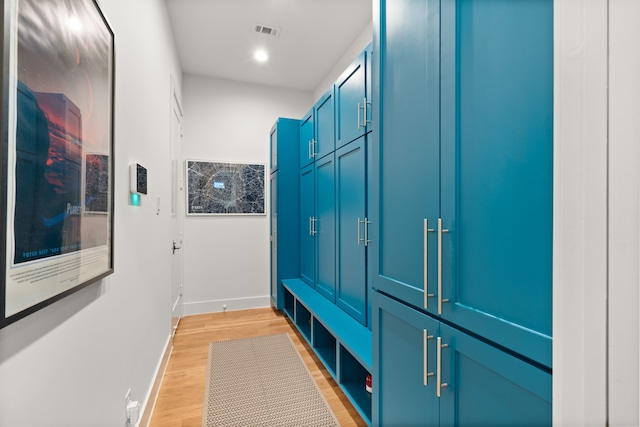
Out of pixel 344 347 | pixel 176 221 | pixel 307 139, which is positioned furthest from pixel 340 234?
pixel 176 221

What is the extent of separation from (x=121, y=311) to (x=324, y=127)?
209cm

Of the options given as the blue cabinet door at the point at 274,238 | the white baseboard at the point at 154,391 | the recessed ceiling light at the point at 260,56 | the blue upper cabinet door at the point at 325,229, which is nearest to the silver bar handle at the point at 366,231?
the blue upper cabinet door at the point at 325,229

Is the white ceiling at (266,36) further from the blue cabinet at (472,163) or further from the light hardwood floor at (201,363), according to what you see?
the light hardwood floor at (201,363)

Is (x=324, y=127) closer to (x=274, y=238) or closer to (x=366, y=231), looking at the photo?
(x=366, y=231)

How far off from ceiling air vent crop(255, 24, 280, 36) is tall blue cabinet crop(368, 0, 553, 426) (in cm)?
176

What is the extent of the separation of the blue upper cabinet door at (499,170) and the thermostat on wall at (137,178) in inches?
55.8

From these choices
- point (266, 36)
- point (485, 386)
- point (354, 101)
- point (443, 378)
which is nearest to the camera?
point (485, 386)

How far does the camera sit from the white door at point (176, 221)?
3.00 meters

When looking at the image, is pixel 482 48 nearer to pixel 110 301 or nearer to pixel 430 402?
pixel 430 402

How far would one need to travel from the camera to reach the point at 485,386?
2.83ft

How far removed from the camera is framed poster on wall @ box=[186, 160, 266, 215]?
3660 mm

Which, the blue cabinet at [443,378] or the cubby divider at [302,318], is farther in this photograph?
the cubby divider at [302,318]

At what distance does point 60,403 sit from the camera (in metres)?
0.82
